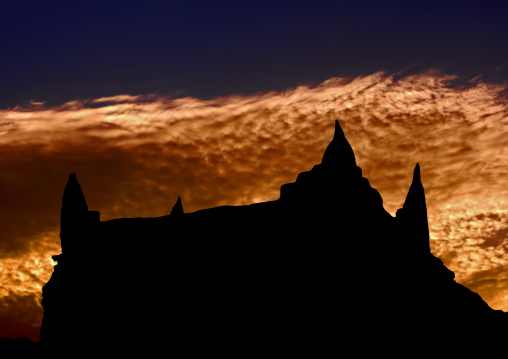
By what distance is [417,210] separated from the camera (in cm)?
6556

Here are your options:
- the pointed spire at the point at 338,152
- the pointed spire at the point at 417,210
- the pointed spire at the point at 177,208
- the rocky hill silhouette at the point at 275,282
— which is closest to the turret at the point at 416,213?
the pointed spire at the point at 417,210

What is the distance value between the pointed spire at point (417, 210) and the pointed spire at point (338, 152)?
9.04m

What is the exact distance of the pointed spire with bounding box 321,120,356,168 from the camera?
6297cm

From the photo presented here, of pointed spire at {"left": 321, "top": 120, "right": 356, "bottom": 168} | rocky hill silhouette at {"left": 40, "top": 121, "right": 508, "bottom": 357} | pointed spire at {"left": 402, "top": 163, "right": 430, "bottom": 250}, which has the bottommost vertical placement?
rocky hill silhouette at {"left": 40, "top": 121, "right": 508, "bottom": 357}

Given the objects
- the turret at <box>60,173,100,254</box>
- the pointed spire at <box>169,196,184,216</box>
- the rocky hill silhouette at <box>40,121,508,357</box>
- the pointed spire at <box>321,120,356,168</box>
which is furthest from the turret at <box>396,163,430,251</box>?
the turret at <box>60,173,100,254</box>

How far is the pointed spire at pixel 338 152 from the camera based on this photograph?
63.0 meters

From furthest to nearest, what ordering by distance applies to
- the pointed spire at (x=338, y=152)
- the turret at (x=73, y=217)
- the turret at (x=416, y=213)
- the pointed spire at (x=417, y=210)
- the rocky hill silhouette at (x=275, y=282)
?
1. the turret at (x=73, y=217)
2. the pointed spire at (x=417, y=210)
3. the turret at (x=416, y=213)
4. the pointed spire at (x=338, y=152)
5. the rocky hill silhouette at (x=275, y=282)

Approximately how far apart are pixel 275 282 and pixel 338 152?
16.4 meters

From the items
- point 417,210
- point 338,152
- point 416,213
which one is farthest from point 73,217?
point 417,210

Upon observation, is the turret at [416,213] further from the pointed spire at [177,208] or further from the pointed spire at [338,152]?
the pointed spire at [177,208]

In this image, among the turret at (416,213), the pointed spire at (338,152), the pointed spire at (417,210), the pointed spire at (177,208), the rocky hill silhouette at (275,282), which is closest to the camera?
the rocky hill silhouette at (275,282)

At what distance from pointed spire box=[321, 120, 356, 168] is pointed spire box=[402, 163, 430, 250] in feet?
29.7

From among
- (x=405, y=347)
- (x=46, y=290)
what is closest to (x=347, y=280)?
(x=405, y=347)

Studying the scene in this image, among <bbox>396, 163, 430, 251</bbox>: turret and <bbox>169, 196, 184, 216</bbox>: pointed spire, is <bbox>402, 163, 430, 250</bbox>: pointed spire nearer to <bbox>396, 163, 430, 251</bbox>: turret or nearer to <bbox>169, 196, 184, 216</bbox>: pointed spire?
<bbox>396, 163, 430, 251</bbox>: turret
